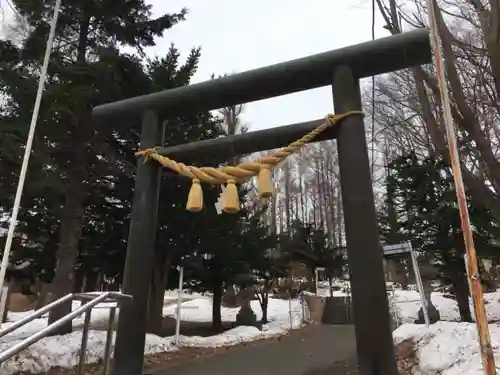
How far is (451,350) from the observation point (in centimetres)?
517

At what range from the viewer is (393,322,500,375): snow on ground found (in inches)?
182

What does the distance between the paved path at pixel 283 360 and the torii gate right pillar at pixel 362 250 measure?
129 inches

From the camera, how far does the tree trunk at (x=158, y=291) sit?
30.8ft

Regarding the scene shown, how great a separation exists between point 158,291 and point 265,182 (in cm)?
701

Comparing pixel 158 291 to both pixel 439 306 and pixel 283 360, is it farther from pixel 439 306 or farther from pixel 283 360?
pixel 439 306

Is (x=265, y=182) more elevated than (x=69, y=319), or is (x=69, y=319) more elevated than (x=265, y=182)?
(x=265, y=182)

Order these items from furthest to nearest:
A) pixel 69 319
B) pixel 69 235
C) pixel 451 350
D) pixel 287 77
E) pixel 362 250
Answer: pixel 69 235, pixel 451 350, pixel 287 77, pixel 362 250, pixel 69 319

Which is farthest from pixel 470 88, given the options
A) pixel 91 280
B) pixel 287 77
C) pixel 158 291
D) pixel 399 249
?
pixel 91 280

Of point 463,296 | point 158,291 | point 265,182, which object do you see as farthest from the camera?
point 463,296

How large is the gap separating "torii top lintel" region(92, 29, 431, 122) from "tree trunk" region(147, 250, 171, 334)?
227 inches

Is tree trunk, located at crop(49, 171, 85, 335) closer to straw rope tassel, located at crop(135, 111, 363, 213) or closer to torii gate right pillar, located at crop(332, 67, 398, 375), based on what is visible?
straw rope tassel, located at crop(135, 111, 363, 213)

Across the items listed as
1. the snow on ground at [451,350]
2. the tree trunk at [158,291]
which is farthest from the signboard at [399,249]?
the tree trunk at [158,291]

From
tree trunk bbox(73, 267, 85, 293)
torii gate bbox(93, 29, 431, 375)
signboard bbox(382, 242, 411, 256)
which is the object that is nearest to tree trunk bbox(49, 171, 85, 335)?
tree trunk bbox(73, 267, 85, 293)

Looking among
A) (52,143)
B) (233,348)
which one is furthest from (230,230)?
(52,143)
